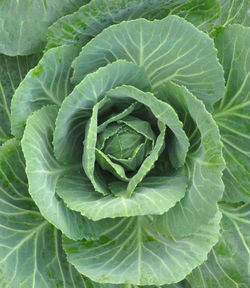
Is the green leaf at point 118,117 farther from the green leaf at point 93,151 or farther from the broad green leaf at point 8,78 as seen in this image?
the broad green leaf at point 8,78

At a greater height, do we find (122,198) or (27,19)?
(27,19)

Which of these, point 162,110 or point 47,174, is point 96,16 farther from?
point 47,174

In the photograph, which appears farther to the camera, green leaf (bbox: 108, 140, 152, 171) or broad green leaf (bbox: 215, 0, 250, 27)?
broad green leaf (bbox: 215, 0, 250, 27)

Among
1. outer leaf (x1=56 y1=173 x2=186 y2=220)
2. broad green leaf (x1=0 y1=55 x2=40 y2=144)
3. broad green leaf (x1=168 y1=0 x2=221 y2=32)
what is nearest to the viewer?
outer leaf (x1=56 y1=173 x2=186 y2=220)

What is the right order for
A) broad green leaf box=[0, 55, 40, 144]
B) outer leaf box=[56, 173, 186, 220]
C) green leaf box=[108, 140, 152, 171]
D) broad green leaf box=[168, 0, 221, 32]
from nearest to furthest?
outer leaf box=[56, 173, 186, 220] < green leaf box=[108, 140, 152, 171] < broad green leaf box=[168, 0, 221, 32] < broad green leaf box=[0, 55, 40, 144]

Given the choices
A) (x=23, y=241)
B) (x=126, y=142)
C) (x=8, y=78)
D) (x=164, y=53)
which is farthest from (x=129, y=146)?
(x=8, y=78)

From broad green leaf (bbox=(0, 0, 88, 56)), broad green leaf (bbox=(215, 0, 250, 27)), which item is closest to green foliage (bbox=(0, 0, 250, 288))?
broad green leaf (bbox=(0, 0, 88, 56))

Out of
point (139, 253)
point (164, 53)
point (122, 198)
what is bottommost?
point (139, 253)

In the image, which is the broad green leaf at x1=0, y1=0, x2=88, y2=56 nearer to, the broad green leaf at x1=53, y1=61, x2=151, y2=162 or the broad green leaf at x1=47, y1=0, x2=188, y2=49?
the broad green leaf at x1=47, y1=0, x2=188, y2=49
